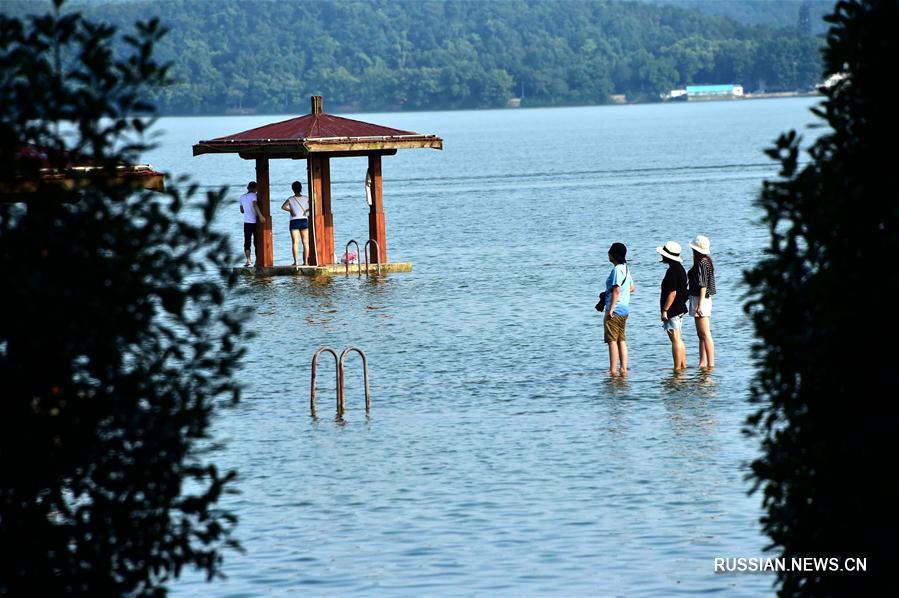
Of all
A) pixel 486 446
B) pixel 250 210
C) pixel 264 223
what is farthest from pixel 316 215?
pixel 486 446

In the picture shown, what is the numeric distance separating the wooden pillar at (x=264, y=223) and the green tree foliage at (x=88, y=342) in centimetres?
2384

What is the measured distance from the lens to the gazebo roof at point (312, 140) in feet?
93.8

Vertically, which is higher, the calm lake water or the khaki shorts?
the khaki shorts

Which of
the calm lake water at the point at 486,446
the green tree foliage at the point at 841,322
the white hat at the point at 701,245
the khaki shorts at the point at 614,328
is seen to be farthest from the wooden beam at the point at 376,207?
the green tree foliage at the point at 841,322

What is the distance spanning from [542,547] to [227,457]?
13.5 feet

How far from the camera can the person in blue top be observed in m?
16.5

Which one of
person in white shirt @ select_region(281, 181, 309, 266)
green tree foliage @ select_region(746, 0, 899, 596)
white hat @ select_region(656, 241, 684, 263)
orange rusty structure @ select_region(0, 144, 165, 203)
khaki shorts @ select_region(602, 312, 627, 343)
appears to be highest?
orange rusty structure @ select_region(0, 144, 165, 203)

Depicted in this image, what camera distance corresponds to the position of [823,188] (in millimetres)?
5922

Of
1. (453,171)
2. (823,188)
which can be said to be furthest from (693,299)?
(453,171)

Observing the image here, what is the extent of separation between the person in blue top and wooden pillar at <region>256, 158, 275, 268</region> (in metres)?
13.1

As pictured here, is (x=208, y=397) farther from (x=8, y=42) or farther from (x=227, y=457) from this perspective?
(x=227, y=457)

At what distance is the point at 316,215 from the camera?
98.0 feet

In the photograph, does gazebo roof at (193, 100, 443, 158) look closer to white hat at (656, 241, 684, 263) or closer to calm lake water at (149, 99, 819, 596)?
calm lake water at (149, 99, 819, 596)

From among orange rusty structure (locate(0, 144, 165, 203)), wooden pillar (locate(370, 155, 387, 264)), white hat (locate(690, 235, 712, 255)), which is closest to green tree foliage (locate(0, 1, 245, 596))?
orange rusty structure (locate(0, 144, 165, 203))
